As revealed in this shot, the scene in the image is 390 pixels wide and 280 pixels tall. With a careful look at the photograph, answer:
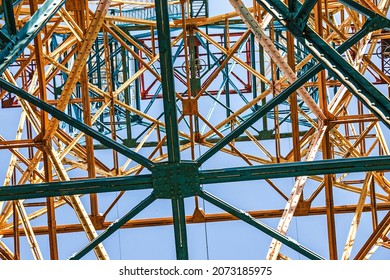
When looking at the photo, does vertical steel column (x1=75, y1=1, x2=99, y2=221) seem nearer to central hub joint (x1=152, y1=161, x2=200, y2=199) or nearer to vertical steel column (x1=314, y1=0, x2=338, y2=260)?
vertical steel column (x1=314, y1=0, x2=338, y2=260)

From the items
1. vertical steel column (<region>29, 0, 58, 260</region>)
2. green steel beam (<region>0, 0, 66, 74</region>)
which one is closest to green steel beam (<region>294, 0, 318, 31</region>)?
green steel beam (<region>0, 0, 66, 74</region>)

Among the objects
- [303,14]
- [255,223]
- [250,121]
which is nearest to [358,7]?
[303,14]

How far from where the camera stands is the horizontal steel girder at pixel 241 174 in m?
10.0

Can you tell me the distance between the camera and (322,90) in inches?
509

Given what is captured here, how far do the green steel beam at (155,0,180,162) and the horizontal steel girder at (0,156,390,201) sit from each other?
659 millimetres

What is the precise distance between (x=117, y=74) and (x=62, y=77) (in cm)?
170

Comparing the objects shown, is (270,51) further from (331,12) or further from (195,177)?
(331,12)

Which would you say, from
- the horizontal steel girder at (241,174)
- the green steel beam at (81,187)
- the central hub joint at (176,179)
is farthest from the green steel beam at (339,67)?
the green steel beam at (81,187)

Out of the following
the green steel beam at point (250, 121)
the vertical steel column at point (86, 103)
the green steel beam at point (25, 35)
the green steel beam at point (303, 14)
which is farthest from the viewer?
the vertical steel column at point (86, 103)

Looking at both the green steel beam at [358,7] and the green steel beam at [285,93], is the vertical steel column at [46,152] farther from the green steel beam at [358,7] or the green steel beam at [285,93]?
the green steel beam at [358,7]

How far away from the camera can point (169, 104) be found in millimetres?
9883

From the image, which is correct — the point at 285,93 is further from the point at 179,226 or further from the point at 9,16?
the point at 9,16

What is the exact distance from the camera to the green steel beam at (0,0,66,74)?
924 centimetres

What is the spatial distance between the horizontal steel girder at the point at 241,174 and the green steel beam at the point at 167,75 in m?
0.66
